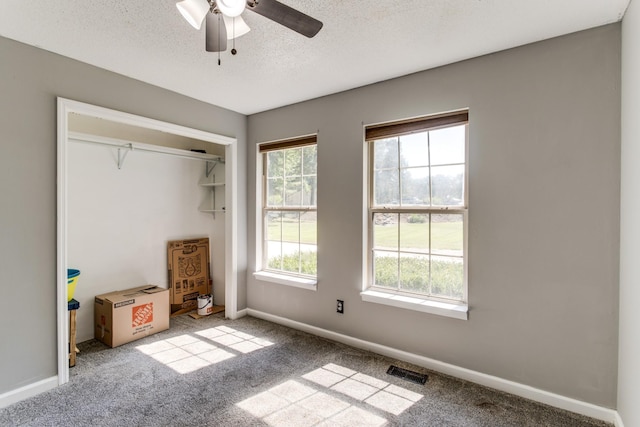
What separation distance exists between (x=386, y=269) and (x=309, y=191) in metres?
1.18

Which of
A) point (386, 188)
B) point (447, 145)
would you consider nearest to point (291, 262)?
point (386, 188)

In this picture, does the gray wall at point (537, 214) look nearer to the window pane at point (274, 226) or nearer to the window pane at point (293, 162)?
the window pane at point (293, 162)

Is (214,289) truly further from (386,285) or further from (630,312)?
(630,312)

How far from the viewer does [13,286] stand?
2213 mm

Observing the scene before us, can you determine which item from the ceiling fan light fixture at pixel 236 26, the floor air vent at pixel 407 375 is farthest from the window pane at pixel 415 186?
the ceiling fan light fixture at pixel 236 26

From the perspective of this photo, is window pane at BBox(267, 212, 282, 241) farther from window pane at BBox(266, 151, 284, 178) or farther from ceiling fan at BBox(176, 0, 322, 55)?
ceiling fan at BBox(176, 0, 322, 55)

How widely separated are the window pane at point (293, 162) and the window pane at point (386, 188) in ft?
3.19

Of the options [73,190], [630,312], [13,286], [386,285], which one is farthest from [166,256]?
[630,312]

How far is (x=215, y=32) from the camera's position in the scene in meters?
1.65

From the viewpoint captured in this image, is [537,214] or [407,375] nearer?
[537,214]

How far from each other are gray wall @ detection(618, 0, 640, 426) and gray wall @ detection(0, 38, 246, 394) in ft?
11.9

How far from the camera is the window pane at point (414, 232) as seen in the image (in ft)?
8.99

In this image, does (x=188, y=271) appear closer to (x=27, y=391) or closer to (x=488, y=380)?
(x=27, y=391)

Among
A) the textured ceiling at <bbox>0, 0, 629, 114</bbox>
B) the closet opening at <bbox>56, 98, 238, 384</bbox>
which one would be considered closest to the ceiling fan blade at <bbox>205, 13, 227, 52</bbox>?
the textured ceiling at <bbox>0, 0, 629, 114</bbox>
